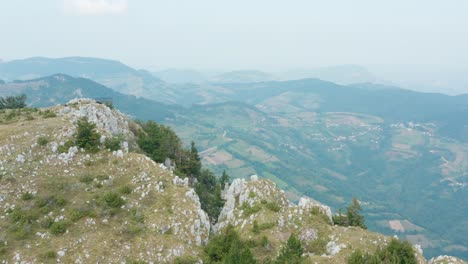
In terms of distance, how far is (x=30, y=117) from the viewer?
182 ft

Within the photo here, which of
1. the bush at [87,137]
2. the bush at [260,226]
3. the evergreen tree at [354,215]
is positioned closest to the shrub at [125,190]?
the bush at [87,137]

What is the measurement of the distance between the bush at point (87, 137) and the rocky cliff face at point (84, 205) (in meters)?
1.21

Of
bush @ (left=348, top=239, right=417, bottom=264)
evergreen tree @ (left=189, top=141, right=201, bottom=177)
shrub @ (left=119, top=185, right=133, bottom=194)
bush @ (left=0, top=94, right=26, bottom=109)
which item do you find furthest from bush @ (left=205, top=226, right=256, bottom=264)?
bush @ (left=0, top=94, right=26, bottom=109)

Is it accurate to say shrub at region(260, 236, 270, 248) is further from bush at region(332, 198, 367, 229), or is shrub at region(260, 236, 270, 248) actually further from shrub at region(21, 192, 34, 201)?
shrub at region(21, 192, 34, 201)

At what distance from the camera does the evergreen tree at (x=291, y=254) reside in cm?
3288

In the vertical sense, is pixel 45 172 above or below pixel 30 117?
below

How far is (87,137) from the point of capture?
47312mm

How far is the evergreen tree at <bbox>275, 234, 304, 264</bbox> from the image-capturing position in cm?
3288

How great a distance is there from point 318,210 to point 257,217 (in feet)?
31.0

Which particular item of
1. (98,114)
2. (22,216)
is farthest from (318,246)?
(98,114)

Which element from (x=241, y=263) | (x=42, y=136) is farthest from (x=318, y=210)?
(x=42, y=136)

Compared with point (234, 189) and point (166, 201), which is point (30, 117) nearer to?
point (166, 201)

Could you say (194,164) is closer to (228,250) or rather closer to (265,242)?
(265,242)

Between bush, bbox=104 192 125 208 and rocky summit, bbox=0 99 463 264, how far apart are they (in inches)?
4.9
